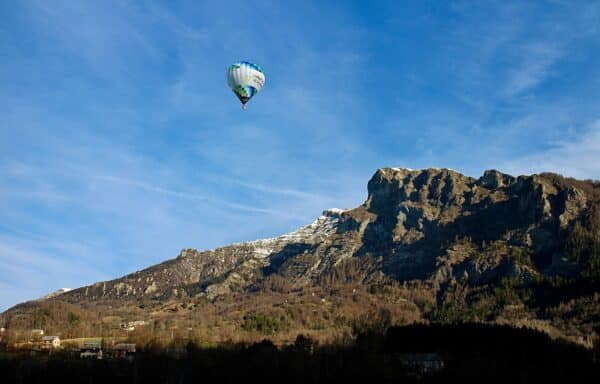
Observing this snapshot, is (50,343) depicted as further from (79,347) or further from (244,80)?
(244,80)

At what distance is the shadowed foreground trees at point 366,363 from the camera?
11838cm

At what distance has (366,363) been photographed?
126 m

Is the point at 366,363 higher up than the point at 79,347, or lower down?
lower down

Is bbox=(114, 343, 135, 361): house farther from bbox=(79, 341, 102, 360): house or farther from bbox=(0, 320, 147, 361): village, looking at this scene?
bbox=(79, 341, 102, 360): house

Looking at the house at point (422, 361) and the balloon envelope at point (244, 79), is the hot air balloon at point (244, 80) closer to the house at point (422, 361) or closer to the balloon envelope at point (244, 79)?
the balloon envelope at point (244, 79)

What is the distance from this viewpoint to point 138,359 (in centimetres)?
14088

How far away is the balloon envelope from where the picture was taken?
307ft

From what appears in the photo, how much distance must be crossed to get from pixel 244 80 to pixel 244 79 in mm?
155

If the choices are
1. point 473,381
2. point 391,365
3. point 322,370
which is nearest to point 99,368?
point 322,370

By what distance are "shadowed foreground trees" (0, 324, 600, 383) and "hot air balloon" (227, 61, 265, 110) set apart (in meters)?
56.0

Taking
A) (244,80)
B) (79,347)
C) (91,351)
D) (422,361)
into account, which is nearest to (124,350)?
(91,351)

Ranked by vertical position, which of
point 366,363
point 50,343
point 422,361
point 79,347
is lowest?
point 422,361

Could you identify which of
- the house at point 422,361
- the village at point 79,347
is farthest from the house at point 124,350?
the house at point 422,361

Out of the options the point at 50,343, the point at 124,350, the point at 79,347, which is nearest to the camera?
the point at 124,350
